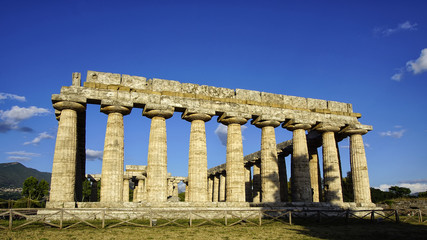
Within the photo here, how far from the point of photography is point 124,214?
74.1 feet

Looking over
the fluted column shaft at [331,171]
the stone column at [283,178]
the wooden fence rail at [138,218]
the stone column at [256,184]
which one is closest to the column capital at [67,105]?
the wooden fence rail at [138,218]

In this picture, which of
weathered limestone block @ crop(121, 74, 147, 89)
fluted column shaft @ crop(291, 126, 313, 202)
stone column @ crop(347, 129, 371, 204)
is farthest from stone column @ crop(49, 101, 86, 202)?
stone column @ crop(347, 129, 371, 204)

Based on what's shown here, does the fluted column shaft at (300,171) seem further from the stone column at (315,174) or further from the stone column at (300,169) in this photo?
the stone column at (315,174)

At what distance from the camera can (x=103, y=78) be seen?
26.8 m

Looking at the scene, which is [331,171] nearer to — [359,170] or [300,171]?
[359,170]

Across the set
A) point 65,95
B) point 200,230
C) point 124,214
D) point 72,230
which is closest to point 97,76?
point 65,95

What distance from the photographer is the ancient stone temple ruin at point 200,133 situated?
25062 mm

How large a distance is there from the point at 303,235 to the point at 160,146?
14149 mm

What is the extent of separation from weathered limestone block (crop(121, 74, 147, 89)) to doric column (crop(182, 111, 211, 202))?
176 inches

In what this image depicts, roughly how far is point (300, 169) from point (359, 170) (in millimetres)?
6480

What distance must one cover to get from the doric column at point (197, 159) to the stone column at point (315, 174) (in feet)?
49.3

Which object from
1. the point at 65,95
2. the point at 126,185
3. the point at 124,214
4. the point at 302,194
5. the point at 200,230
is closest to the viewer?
the point at 200,230

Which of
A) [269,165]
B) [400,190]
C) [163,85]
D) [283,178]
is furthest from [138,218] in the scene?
[400,190]

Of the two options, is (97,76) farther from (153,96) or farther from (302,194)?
(302,194)
